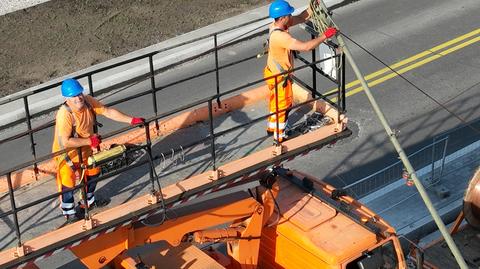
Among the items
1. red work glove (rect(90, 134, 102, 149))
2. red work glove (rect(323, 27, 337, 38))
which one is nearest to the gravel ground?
red work glove (rect(90, 134, 102, 149))

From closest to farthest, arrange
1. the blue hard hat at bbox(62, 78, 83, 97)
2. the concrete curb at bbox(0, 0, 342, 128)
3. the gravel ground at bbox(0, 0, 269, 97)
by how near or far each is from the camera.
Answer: the blue hard hat at bbox(62, 78, 83, 97) → the concrete curb at bbox(0, 0, 342, 128) → the gravel ground at bbox(0, 0, 269, 97)

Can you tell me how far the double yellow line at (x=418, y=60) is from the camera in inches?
739

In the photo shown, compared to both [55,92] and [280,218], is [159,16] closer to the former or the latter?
[55,92]

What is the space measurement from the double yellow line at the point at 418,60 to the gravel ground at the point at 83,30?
473 cm

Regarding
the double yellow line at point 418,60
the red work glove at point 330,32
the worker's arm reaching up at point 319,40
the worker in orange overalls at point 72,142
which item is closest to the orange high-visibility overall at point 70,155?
the worker in orange overalls at point 72,142

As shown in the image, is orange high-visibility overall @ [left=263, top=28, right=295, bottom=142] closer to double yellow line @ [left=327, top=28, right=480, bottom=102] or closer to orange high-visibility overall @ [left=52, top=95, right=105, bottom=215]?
orange high-visibility overall @ [left=52, top=95, right=105, bottom=215]

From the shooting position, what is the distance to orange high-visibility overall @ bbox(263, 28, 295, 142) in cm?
1139

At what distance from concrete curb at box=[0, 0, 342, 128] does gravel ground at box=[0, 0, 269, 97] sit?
0.26m

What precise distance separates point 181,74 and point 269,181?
8805 millimetres

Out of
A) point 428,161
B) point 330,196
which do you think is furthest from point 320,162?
point 330,196

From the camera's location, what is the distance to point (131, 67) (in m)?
20.0

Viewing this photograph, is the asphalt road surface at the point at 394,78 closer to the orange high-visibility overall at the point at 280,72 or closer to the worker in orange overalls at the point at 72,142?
the orange high-visibility overall at the point at 280,72

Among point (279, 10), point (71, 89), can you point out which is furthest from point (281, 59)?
point (71, 89)

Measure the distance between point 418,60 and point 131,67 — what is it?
6363 millimetres
